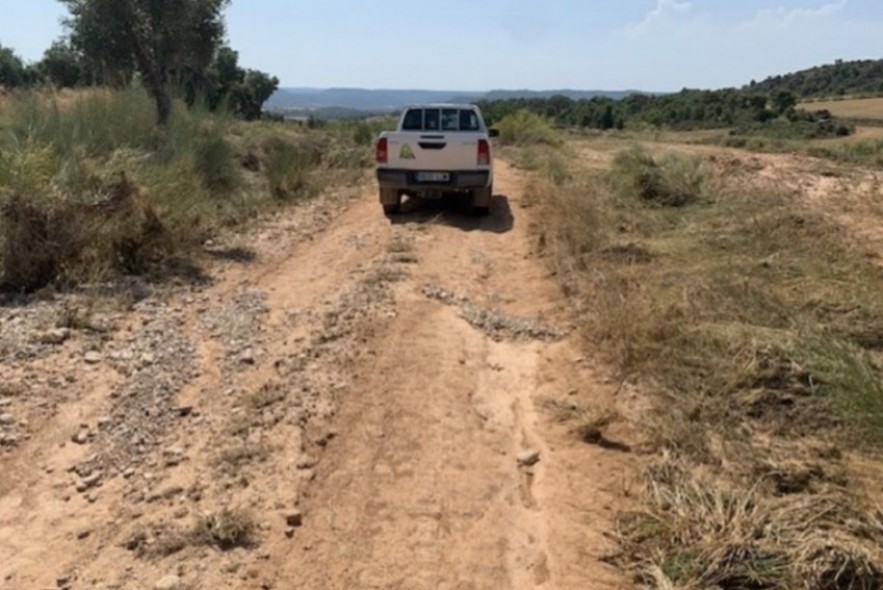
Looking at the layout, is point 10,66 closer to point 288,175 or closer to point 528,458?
point 288,175

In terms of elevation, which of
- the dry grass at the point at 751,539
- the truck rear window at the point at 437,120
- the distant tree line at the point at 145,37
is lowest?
the dry grass at the point at 751,539

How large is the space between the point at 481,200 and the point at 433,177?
808mm

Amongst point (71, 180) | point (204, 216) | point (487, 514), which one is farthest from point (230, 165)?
point (487, 514)

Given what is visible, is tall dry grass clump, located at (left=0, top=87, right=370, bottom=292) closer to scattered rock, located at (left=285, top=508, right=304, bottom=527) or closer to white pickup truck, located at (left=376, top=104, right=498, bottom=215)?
white pickup truck, located at (left=376, top=104, right=498, bottom=215)

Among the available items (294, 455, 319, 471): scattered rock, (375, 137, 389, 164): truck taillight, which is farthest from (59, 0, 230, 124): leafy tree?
(294, 455, 319, 471): scattered rock

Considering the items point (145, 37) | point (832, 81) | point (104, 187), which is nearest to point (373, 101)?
point (832, 81)

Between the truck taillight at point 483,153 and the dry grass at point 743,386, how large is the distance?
2.34 m

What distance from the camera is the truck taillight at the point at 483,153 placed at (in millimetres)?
11266

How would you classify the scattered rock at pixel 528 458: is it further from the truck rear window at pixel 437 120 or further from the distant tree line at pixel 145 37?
the distant tree line at pixel 145 37

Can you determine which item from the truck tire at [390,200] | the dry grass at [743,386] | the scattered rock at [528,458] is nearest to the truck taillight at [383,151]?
the truck tire at [390,200]

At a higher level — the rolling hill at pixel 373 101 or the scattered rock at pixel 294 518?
the rolling hill at pixel 373 101

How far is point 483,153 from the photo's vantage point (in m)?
11.3

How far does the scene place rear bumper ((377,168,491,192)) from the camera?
11.3 metres

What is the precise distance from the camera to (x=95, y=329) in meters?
6.18
